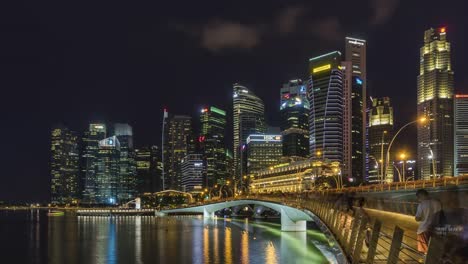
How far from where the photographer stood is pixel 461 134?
188000 mm

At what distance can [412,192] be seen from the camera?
Result: 152 feet

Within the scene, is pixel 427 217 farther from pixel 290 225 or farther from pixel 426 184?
pixel 290 225

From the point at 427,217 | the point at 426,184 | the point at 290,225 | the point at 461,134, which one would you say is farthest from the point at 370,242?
the point at 461,134

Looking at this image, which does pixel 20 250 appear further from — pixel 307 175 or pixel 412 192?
pixel 307 175

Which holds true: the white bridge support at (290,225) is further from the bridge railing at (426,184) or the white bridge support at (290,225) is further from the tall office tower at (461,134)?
the tall office tower at (461,134)

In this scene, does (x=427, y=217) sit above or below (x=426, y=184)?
above

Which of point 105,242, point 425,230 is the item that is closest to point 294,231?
point 105,242

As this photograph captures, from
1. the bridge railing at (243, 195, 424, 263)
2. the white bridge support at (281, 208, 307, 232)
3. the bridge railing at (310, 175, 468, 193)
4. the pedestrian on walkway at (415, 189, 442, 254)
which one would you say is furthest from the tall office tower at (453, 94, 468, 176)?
the pedestrian on walkway at (415, 189, 442, 254)

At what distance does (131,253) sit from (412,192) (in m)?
28.6

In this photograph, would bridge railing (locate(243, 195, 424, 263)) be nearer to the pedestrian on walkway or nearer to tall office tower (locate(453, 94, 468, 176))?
the pedestrian on walkway

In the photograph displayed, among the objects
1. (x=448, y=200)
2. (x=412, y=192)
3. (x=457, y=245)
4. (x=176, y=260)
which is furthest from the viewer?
(x=176, y=260)

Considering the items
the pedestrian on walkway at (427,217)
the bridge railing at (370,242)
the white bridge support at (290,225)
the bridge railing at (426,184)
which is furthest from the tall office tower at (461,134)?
the pedestrian on walkway at (427,217)

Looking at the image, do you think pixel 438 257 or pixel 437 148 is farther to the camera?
pixel 437 148

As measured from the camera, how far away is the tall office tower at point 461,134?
158m
